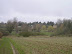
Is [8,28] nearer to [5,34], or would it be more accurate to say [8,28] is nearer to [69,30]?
[5,34]

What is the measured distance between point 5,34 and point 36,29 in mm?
36825

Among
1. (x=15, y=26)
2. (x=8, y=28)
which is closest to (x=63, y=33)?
(x=8, y=28)

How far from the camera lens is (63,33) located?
57.9m

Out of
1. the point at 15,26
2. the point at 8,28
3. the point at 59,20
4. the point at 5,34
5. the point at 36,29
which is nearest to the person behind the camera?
the point at 5,34

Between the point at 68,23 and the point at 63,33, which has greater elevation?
the point at 68,23

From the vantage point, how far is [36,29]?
322 feet

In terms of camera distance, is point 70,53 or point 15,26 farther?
point 15,26

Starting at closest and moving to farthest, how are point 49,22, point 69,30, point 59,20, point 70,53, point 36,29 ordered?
point 70,53
point 69,30
point 36,29
point 59,20
point 49,22

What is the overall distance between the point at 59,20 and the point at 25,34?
6023 cm

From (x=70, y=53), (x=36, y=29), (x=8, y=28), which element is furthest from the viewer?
(x=36, y=29)

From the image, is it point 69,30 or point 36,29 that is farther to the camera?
point 36,29

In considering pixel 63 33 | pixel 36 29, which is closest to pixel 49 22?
pixel 36 29

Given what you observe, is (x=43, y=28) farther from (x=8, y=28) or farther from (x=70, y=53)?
(x=70, y=53)

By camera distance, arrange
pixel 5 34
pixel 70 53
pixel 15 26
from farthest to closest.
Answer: pixel 15 26, pixel 5 34, pixel 70 53
